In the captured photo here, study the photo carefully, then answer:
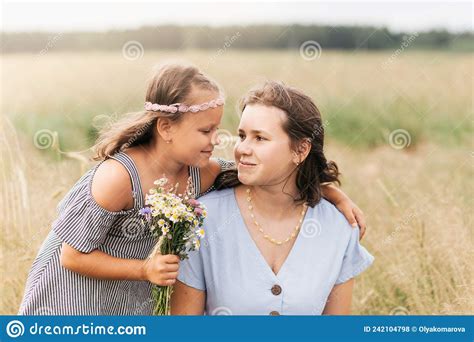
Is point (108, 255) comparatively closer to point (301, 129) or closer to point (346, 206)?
point (301, 129)

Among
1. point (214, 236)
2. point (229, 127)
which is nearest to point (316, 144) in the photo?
point (214, 236)

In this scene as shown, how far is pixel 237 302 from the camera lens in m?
3.25

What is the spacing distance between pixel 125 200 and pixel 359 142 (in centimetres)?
559

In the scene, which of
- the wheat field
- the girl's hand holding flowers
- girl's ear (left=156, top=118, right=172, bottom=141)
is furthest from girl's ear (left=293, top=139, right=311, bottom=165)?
the girl's hand holding flowers

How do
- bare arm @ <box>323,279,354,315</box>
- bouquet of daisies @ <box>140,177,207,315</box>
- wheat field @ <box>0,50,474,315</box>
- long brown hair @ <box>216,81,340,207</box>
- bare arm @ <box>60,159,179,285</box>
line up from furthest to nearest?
wheat field @ <box>0,50,474,315</box> < bare arm @ <box>323,279,354,315</box> < long brown hair @ <box>216,81,340,207</box> < bare arm @ <box>60,159,179,285</box> < bouquet of daisies @ <box>140,177,207,315</box>

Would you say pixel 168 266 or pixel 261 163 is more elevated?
pixel 261 163

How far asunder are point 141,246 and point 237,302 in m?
0.50

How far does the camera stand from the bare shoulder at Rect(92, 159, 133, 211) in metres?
3.14

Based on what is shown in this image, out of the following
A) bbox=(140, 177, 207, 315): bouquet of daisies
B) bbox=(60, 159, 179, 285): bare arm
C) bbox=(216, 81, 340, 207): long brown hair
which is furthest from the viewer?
bbox=(216, 81, 340, 207): long brown hair

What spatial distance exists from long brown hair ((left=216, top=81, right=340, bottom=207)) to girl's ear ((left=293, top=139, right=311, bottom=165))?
14mm

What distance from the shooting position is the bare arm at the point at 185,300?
3301mm

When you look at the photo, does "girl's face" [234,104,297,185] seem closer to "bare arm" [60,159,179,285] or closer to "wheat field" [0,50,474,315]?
"wheat field" [0,50,474,315]

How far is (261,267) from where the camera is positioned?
3.24 m
